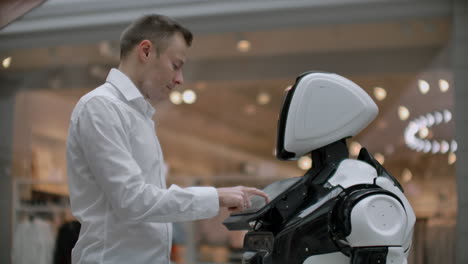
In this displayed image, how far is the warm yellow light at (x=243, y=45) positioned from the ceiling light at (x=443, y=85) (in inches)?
73.2

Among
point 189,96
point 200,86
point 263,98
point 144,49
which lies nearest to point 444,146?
point 263,98

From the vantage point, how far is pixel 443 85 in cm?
693

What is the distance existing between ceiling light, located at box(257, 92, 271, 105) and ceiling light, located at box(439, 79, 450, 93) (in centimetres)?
169

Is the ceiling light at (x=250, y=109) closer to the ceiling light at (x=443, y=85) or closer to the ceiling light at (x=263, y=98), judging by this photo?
the ceiling light at (x=263, y=98)

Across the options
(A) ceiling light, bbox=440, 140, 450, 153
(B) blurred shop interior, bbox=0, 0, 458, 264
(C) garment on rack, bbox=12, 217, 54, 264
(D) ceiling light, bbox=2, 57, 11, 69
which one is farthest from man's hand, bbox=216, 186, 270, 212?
(D) ceiling light, bbox=2, 57, 11, 69

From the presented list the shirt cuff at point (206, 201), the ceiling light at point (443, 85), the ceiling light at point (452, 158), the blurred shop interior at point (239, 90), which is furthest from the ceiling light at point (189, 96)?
the shirt cuff at point (206, 201)

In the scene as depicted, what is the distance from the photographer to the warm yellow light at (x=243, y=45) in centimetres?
743

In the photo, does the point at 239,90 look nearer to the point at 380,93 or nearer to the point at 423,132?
the point at 380,93

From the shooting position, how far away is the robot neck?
2.48 meters

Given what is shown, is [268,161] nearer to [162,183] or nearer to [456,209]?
[456,209]

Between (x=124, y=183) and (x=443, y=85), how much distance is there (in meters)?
5.34

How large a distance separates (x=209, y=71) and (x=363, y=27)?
1712 mm

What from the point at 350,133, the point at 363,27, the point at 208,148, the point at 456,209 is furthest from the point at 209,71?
the point at 350,133

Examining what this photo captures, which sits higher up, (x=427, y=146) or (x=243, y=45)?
(x=243, y=45)
